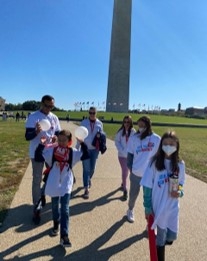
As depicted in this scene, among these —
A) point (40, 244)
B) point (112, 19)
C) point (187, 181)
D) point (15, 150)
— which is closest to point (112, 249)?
point (40, 244)

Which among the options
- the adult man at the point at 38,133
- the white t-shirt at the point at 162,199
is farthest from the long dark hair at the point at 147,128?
the white t-shirt at the point at 162,199

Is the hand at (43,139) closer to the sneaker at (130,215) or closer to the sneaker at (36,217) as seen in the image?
the sneaker at (36,217)

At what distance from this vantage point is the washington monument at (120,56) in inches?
3078

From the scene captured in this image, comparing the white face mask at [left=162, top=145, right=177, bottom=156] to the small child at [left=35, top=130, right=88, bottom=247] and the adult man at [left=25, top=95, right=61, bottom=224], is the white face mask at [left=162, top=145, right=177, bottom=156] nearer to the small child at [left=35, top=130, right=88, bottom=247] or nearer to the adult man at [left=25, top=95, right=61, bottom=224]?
the small child at [left=35, top=130, right=88, bottom=247]

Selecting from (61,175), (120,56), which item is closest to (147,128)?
(61,175)

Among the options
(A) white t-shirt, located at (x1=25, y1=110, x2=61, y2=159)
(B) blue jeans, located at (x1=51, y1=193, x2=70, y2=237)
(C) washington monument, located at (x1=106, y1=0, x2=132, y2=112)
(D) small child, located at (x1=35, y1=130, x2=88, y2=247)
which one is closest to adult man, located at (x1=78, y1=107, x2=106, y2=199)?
(A) white t-shirt, located at (x1=25, y1=110, x2=61, y2=159)

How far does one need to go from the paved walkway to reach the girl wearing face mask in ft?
2.03

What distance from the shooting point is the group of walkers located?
159 inches

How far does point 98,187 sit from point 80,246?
3.67m

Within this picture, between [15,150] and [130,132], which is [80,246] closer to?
[130,132]

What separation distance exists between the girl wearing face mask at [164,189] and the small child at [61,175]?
1.25 metres

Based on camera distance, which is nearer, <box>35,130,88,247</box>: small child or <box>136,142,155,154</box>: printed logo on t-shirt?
<box>35,130,88,247</box>: small child

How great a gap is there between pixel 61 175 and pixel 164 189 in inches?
59.6

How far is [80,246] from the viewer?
4824mm
